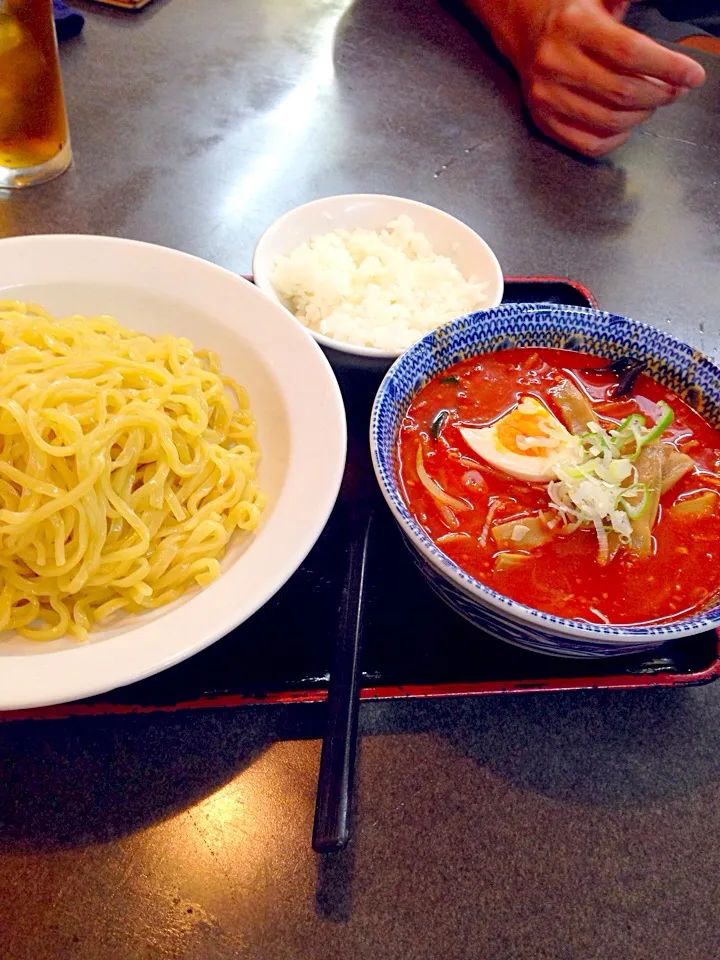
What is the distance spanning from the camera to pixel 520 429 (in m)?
1.61

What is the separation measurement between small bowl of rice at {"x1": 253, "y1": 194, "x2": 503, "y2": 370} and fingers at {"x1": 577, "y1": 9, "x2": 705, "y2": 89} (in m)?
1.24

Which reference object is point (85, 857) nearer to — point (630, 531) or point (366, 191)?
point (630, 531)

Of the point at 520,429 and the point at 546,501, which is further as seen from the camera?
the point at 520,429

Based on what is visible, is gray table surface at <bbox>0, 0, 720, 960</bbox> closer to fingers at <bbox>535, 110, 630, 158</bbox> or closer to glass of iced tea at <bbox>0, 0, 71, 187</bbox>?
glass of iced tea at <bbox>0, 0, 71, 187</bbox>

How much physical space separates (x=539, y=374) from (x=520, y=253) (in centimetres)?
109

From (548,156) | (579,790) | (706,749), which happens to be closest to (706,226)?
(548,156)

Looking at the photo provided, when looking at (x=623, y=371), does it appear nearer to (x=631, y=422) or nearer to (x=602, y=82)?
(x=631, y=422)

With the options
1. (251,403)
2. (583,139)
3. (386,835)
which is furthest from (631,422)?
(583,139)

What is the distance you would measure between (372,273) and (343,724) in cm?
145

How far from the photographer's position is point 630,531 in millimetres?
1438

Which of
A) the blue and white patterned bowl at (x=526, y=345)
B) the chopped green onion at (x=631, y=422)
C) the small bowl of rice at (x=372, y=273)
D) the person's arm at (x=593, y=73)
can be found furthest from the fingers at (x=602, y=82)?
the chopped green onion at (x=631, y=422)

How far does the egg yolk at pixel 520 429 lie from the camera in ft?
5.16

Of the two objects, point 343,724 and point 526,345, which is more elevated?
point 526,345

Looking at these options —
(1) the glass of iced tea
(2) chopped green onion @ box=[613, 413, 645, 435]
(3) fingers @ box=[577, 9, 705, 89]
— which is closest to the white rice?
(2) chopped green onion @ box=[613, 413, 645, 435]
